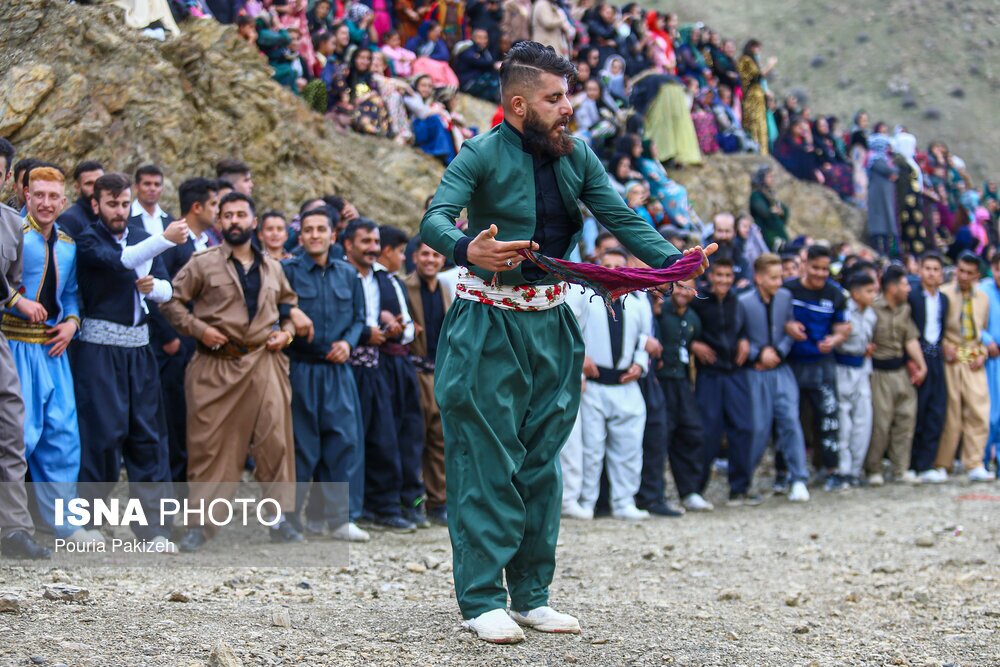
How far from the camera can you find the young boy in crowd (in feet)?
33.7

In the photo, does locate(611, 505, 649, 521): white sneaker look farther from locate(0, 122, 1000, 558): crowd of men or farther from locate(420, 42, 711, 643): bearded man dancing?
locate(420, 42, 711, 643): bearded man dancing

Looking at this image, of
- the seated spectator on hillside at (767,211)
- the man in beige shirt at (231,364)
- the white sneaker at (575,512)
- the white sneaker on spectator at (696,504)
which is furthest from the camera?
the seated spectator on hillside at (767,211)

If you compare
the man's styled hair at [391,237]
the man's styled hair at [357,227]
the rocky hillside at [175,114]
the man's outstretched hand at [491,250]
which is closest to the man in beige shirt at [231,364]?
the man's styled hair at [357,227]

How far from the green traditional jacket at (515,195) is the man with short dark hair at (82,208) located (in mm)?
2844

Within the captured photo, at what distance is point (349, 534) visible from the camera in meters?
7.01

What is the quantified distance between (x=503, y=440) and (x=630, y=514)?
4.51 m

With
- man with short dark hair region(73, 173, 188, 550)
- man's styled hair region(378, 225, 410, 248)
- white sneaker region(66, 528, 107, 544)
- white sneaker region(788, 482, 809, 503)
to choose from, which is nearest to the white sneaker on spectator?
white sneaker region(788, 482, 809, 503)

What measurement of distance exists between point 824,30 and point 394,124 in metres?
34.5

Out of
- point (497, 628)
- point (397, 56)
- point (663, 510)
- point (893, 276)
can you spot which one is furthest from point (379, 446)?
point (397, 56)

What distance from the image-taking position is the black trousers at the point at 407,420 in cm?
779

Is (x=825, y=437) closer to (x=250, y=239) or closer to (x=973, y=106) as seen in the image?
(x=250, y=239)

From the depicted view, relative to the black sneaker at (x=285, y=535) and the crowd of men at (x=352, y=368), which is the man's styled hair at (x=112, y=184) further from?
the black sneaker at (x=285, y=535)

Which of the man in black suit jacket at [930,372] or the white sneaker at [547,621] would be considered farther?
the man in black suit jacket at [930,372]

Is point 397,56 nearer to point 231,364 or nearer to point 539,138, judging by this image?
point 231,364
